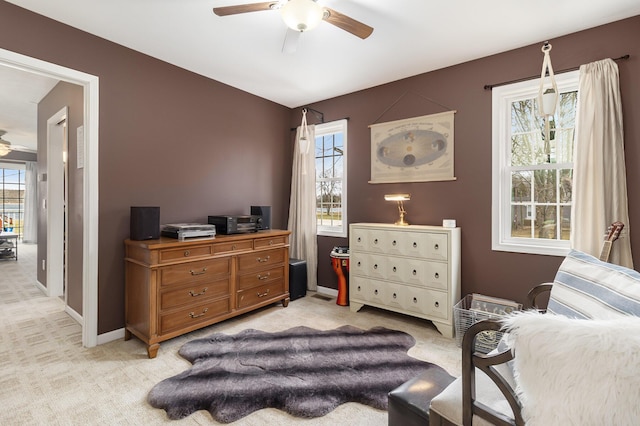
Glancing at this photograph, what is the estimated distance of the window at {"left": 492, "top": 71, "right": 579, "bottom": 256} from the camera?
8.60 ft

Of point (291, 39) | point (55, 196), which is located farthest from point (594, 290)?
point (55, 196)

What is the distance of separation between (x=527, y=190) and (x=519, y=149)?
397 mm

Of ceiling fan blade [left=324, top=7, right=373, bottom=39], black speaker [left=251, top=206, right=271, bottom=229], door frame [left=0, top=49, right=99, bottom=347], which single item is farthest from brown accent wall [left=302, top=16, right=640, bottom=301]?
door frame [left=0, top=49, right=99, bottom=347]

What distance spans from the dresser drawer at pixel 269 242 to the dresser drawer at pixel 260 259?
7cm

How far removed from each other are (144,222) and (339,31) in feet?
7.61

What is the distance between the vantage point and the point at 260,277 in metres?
3.23

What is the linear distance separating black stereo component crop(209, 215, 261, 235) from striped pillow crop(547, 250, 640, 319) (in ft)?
8.64

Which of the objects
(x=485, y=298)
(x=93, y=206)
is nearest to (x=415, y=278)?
(x=485, y=298)

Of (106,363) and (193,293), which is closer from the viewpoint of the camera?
(106,363)

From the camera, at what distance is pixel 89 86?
251 centimetres

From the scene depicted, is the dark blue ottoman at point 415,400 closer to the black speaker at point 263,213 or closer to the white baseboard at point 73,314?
the black speaker at point 263,213

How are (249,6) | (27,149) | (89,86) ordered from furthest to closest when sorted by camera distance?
(27,149), (89,86), (249,6)

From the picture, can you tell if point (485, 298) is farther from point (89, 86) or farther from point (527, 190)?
point (89, 86)

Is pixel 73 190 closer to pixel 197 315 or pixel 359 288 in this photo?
pixel 197 315
